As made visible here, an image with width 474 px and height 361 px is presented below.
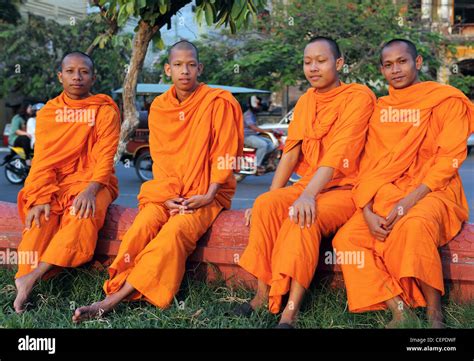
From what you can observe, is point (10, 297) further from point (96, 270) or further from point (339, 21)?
point (339, 21)

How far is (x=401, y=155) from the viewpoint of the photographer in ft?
12.6

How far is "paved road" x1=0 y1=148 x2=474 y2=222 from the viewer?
32.2ft

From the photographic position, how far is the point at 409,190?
12.5 ft

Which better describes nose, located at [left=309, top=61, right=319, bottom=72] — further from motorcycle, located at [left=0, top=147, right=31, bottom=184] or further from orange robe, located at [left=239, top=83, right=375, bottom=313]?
motorcycle, located at [left=0, top=147, right=31, bottom=184]

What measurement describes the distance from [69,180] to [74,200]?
24cm

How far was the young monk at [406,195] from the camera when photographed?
3512 millimetres

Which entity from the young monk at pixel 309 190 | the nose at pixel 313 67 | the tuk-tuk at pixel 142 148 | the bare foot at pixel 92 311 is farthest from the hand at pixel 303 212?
the tuk-tuk at pixel 142 148

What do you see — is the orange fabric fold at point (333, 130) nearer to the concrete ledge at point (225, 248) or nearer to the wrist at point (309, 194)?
the wrist at point (309, 194)

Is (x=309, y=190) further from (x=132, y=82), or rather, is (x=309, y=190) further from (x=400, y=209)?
(x=132, y=82)

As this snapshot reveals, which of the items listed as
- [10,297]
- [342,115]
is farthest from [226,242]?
[10,297]

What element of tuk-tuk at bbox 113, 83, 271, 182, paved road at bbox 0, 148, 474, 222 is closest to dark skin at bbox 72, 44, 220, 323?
paved road at bbox 0, 148, 474, 222

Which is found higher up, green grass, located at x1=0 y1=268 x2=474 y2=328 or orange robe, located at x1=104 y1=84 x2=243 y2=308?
orange robe, located at x1=104 y1=84 x2=243 y2=308

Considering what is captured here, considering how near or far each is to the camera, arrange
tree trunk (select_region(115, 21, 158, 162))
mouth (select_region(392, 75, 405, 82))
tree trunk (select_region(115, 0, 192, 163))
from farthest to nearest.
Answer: tree trunk (select_region(115, 21, 158, 162)) < tree trunk (select_region(115, 0, 192, 163)) < mouth (select_region(392, 75, 405, 82))

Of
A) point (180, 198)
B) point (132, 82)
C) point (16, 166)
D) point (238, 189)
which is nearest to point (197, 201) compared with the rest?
point (180, 198)
